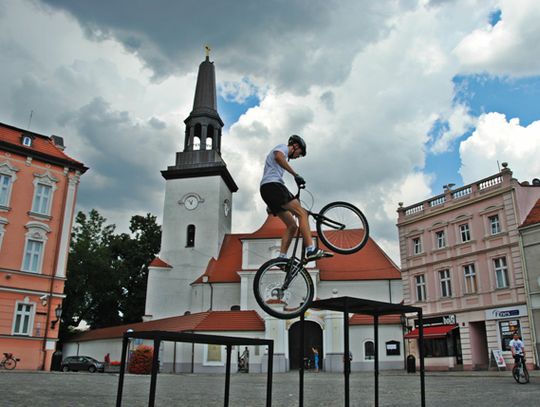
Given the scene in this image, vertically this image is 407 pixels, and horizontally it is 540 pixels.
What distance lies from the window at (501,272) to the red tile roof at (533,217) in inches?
104

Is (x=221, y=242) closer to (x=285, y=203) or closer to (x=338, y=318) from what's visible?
(x=338, y=318)

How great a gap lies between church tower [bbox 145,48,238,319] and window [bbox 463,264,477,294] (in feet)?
77.2

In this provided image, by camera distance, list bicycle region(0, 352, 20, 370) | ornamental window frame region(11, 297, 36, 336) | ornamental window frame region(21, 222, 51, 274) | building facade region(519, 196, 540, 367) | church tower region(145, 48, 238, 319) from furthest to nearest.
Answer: church tower region(145, 48, 238, 319) → ornamental window frame region(21, 222, 51, 274) → ornamental window frame region(11, 297, 36, 336) → building facade region(519, 196, 540, 367) → bicycle region(0, 352, 20, 370)

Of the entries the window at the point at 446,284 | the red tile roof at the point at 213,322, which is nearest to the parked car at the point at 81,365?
the red tile roof at the point at 213,322

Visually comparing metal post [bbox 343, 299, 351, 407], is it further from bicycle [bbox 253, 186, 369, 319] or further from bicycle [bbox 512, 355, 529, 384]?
bicycle [bbox 512, 355, 529, 384]

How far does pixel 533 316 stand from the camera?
1136 inches

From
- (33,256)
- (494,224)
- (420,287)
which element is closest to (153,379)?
(33,256)

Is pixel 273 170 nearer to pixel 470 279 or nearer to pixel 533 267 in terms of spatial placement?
pixel 533 267

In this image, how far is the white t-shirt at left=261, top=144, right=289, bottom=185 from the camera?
7473 mm

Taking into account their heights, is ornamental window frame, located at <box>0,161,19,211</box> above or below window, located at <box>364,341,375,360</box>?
above

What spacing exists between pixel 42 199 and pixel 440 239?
26.6 m

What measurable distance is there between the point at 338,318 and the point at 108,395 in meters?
27.6

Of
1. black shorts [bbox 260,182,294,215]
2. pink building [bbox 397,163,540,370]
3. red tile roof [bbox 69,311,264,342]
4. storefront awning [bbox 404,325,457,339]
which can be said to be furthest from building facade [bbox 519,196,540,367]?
black shorts [bbox 260,182,294,215]

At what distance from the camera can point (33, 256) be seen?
31.2 metres
